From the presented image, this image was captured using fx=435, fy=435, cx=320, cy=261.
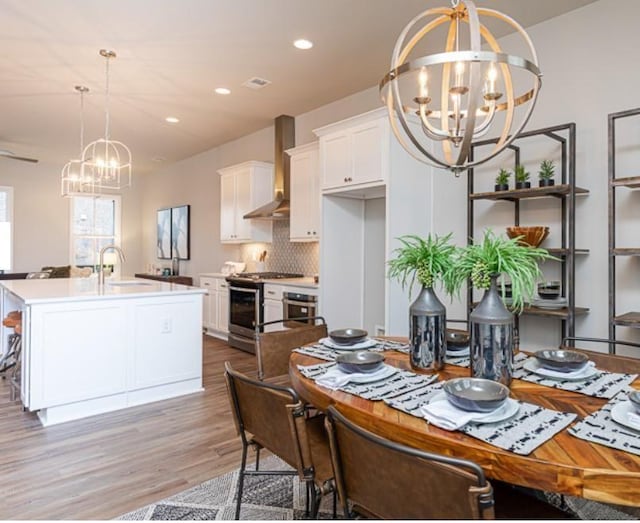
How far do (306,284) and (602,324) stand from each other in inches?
104

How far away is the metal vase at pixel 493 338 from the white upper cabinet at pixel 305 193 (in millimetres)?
3323

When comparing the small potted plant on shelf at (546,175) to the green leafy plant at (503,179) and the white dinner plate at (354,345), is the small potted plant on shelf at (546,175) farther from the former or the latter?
the white dinner plate at (354,345)

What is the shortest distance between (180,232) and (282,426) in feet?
24.2

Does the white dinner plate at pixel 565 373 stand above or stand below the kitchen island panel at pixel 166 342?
above

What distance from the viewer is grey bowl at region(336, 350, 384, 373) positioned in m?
1.74

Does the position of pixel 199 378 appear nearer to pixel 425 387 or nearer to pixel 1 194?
pixel 425 387

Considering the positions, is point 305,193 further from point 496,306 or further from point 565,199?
point 496,306

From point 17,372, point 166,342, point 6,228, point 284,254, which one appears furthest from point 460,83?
point 6,228

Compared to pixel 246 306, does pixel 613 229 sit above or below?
above

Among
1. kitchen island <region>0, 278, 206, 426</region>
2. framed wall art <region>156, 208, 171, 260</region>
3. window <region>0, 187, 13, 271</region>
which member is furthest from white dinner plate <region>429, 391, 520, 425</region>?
window <region>0, 187, 13, 271</region>

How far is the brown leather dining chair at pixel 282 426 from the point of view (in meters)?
1.44

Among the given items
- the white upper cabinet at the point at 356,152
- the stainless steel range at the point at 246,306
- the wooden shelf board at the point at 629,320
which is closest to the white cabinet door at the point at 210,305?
the stainless steel range at the point at 246,306

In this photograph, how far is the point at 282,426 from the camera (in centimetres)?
154

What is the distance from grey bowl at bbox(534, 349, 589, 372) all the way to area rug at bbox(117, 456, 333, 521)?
123cm
